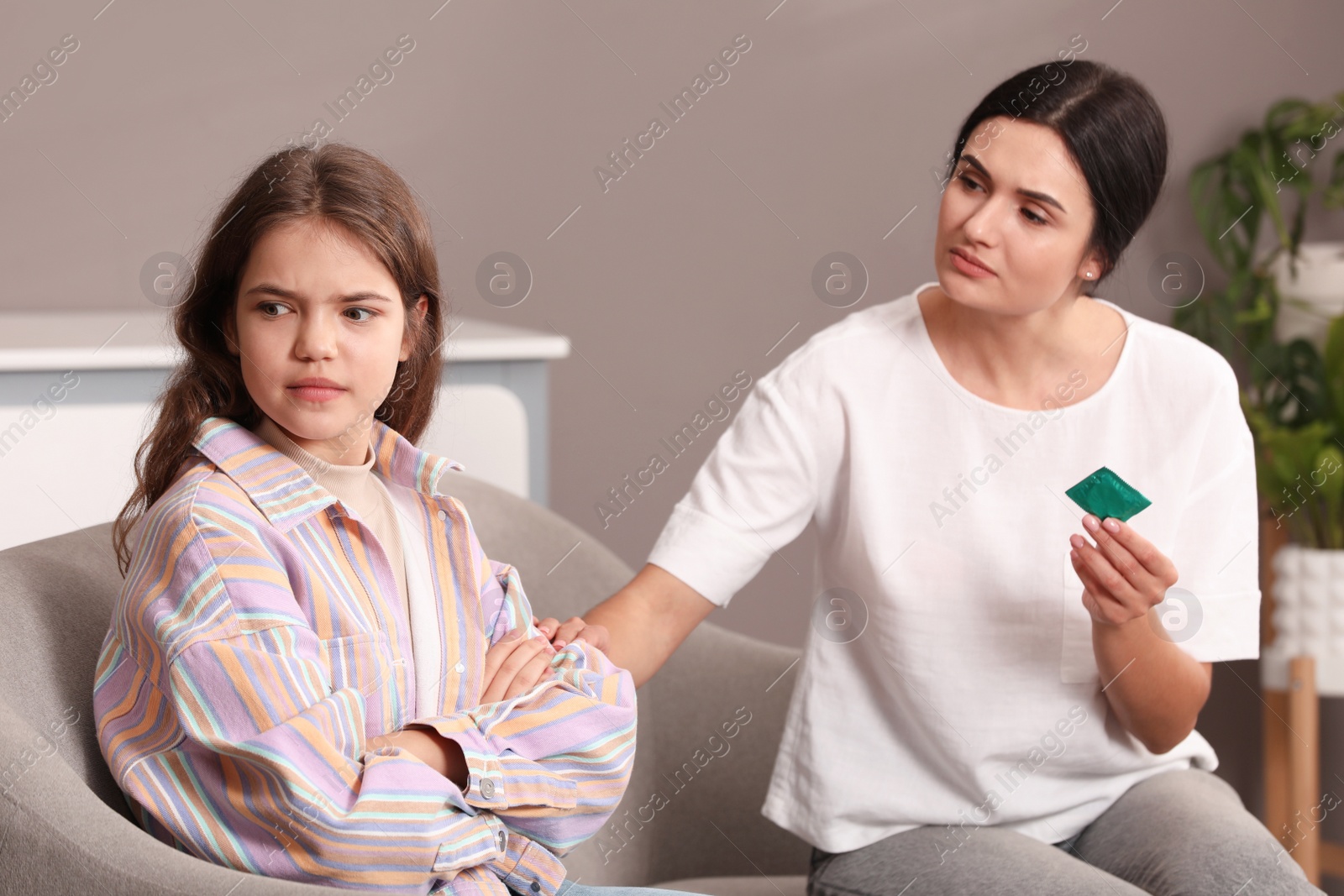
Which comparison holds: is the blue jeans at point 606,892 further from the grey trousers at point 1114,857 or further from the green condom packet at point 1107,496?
the green condom packet at point 1107,496

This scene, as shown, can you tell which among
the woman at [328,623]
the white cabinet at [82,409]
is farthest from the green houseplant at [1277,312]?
the woman at [328,623]

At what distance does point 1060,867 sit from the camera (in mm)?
1138

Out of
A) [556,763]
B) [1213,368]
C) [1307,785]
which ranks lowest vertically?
[1307,785]

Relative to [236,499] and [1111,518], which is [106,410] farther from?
[1111,518]

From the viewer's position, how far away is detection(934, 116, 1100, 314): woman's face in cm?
123

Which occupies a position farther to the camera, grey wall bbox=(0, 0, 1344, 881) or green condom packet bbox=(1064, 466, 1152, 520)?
grey wall bbox=(0, 0, 1344, 881)

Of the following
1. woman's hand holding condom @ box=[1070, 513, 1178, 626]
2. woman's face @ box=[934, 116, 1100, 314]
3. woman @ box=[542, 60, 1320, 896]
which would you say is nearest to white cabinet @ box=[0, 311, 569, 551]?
woman @ box=[542, 60, 1320, 896]

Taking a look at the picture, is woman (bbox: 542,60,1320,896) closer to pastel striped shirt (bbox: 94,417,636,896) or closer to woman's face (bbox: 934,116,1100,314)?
woman's face (bbox: 934,116,1100,314)

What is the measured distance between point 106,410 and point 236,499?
79 centimetres

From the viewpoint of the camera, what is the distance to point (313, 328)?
3.01ft

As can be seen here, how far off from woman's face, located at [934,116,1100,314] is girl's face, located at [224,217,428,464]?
1.89 feet

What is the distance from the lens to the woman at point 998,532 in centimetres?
124

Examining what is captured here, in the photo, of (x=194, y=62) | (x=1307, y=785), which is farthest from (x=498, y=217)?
(x=1307, y=785)

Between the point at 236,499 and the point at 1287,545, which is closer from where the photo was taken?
the point at 236,499
